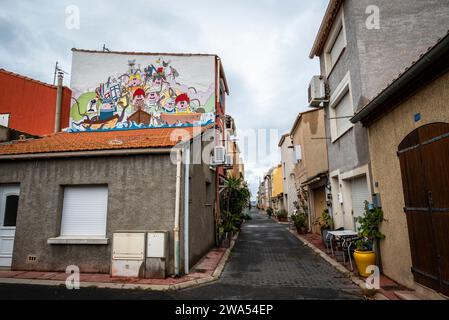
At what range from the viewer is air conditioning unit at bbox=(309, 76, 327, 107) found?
11258 millimetres

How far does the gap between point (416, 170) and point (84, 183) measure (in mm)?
8222

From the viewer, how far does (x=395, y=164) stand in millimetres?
6176

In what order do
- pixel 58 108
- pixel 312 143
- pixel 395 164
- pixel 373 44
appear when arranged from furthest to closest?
pixel 312 143
pixel 58 108
pixel 373 44
pixel 395 164

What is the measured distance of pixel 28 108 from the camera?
1426cm

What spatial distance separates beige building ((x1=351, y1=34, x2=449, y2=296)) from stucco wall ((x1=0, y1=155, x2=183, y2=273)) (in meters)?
5.40

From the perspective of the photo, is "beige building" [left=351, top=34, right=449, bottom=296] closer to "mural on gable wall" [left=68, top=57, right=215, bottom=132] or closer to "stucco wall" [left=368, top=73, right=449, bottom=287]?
"stucco wall" [left=368, top=73, right=449, bottom=287]

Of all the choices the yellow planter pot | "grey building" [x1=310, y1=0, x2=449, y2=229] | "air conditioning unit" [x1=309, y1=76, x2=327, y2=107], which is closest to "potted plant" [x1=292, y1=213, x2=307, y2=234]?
"grey building" [x1=310, y1=0, x2=449, y2=229]

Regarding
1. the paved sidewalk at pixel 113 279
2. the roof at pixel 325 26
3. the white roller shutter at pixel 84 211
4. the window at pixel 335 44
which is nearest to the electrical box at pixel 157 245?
the paved sidewalk at pixel 113 279

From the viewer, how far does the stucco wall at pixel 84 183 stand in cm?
738

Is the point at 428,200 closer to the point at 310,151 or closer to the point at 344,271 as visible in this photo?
the point at 344,271

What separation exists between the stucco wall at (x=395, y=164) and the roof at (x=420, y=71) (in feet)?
0.67

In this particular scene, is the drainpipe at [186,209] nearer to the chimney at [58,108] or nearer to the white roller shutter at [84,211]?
the white roller shutter at [84,211]

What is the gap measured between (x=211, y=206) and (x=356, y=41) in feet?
26.6

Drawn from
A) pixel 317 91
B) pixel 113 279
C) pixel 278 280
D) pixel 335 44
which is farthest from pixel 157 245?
pixel 335 44
